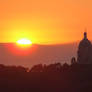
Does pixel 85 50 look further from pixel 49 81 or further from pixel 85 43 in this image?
pixel 49 81

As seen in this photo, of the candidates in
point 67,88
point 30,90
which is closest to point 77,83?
point 67,88

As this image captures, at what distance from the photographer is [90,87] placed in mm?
87625

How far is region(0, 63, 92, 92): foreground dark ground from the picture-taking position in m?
89.3

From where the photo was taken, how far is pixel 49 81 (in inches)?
3755

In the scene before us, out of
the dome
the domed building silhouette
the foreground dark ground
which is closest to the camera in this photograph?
the foreground dark ground

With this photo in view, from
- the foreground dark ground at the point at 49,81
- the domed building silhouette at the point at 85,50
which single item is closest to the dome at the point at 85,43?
the domed building silhouette at the point at 85,50

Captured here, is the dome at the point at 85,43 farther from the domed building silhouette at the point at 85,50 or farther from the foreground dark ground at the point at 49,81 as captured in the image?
the foreground dark ground at the point at 49,81

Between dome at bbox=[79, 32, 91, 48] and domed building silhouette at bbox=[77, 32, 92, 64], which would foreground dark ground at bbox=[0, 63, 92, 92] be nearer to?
domed building silhouette at bbox=[77, 32, 92, 64]

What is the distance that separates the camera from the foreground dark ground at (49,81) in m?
89.3

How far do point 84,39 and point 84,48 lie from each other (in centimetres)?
226

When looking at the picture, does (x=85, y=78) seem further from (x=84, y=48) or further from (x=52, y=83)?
(x=84, y=48)

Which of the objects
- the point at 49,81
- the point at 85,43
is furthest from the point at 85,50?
the point at 49,81

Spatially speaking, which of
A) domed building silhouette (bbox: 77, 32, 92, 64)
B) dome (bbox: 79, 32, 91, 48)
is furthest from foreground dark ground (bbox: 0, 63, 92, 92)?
dome (bbox: 79, 32, 91, 48)

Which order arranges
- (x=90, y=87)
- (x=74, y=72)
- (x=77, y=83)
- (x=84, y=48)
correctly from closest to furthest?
1. (x=90, y=87)
2. (x=77, y=83)
3. (x=74, y=72)
4. (x=84, y=48)
